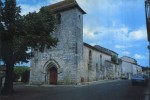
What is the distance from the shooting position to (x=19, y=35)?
2259 centimetres

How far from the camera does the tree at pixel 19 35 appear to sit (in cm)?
2216

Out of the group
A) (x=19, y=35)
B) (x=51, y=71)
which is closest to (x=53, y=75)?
(x=51, y=71)

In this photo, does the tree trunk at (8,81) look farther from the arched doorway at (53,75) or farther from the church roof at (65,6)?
the church roof at (65,6)

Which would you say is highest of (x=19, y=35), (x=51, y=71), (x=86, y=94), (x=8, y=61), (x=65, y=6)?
(x=65, y=6)

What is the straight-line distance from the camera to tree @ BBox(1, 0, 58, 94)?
72.7 feet

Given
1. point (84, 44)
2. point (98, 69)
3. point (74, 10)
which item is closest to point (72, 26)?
point (74, 10)

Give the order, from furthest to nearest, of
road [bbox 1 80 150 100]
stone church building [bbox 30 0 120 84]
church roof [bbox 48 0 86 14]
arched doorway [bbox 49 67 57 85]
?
1. arched doorway [bbox 49 67 57 85]
2. church roof [bbox 48 0 86 14]
3. stone church building [bbox 30 0 120 84]
4. road [bbox 1 80 150 100]

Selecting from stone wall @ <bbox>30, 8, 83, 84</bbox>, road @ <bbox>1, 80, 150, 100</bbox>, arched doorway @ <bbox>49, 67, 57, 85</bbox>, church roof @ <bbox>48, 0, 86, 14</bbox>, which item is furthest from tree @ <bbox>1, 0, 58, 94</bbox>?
arched doorway @ <bbox>49, 67, 57, 85</bbox>

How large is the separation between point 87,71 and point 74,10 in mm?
11783


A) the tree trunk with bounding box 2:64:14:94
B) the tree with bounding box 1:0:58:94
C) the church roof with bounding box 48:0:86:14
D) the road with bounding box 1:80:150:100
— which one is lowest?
the road with bounding box 1:80:150:100

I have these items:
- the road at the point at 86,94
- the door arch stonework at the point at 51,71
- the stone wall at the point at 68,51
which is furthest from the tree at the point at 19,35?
the door arch stonework at the point at 51,71

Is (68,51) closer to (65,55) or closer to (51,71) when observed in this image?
(65,55)

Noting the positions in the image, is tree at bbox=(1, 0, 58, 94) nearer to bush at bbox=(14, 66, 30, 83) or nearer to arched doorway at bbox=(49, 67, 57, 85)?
arched doorway at bbox=(49, 67, 57, 85)

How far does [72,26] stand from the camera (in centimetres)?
4131
